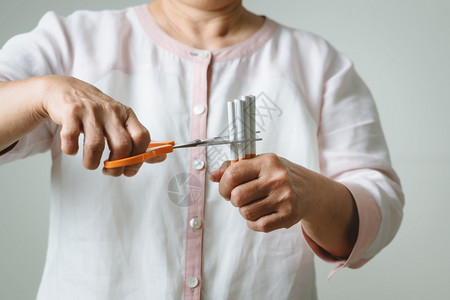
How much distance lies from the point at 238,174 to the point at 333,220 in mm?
151

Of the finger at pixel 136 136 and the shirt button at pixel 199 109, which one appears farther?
the shirt button at pixel 199 109

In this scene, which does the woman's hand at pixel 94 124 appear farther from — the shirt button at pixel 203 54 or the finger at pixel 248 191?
the shirt button at pixel 203 54

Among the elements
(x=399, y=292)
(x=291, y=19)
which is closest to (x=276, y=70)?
(x=291, y=19)

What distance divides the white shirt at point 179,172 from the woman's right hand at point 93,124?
15cm

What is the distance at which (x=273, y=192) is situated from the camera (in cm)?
49

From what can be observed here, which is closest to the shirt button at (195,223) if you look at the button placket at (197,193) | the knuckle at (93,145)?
the button placket at (197,193)

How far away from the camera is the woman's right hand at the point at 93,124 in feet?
1.34

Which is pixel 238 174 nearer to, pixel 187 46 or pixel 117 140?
pixel 117 140

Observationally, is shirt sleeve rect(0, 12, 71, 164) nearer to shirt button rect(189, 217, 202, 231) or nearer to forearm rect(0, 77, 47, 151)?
forearm rect(0, 77, 47, 151)

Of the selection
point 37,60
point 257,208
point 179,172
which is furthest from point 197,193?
point 37,60

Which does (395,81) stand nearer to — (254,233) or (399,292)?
(399,292)

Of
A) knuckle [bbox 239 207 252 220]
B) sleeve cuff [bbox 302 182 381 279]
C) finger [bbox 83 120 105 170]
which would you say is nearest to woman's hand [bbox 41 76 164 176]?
finger [bbox 83 120 105 170]

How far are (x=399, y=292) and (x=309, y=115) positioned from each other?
0.63 metres

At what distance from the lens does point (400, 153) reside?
3.82 ft
